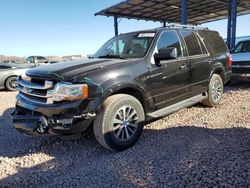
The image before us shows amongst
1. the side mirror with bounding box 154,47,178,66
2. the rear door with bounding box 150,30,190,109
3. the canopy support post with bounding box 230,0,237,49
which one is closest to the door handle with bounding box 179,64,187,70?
the rear door with bounding box 150,30,190,109

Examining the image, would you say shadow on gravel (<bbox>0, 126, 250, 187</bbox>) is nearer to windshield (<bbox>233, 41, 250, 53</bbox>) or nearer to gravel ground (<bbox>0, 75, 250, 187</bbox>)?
gravel ground (<bbox>0, 75, 250, 187</bbox>)

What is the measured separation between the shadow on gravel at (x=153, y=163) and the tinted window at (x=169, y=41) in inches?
64.6

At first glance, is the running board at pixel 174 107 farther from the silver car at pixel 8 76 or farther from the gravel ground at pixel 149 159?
the silver car at pixel 8 76

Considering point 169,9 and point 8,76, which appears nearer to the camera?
point 8,76

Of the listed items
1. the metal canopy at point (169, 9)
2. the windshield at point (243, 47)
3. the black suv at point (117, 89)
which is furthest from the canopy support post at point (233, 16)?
the black suv at point (117, 89)

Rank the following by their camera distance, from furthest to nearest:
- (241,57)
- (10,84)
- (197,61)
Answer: (10,84) < (241,57) < (197,61)

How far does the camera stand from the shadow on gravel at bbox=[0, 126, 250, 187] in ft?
9.36

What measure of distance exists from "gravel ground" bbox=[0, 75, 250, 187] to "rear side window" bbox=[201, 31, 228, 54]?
1.88 m

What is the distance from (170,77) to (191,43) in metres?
1.27

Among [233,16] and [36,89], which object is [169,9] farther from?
[36,89]

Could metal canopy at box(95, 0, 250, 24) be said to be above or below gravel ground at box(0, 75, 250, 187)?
above

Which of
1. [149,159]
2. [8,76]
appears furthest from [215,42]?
[8,76]

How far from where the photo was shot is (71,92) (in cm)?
332

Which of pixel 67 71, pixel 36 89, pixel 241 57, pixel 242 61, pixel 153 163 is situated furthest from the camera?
pixel 241 57
